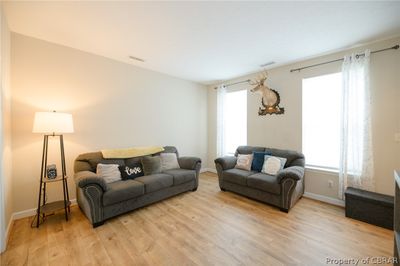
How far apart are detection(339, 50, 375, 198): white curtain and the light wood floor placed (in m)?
0.60

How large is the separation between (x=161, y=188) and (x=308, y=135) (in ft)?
9.98

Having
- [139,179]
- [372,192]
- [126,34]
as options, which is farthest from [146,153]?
[372,192]

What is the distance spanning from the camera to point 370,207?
236 cm

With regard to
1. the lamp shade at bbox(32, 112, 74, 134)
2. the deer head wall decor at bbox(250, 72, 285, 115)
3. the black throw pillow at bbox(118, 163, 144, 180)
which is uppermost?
the deer head wall decor at bbox(250, 72, 285, 115)

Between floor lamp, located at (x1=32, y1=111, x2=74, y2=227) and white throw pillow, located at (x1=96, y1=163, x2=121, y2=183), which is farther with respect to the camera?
white throw pillow, located at (x1=96, y1=163, x2=121, y2=183)

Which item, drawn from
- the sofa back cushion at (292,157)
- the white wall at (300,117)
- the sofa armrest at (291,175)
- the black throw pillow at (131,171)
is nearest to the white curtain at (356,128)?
the white wall at (300,117)

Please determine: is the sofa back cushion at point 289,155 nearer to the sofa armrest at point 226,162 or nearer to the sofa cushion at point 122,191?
the sofa armrest at point 226,162

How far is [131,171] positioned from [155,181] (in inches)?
20.3

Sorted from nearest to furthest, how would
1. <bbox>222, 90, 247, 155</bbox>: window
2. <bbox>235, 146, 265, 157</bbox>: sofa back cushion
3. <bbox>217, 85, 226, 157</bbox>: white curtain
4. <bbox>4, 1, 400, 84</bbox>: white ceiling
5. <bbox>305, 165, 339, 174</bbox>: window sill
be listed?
<bbox>4, 1, 400, 84</bbox>: white ceiling → <bbox>305, 165, 339, 174</bbox>: window sill → <bbox>235, 146, 265, 157</bbox>: sofa back cushion → <bbox>222, 90, 247, 155</bbox>: window → <bbox>217, 85, 226, 157</bbox>: white curtain

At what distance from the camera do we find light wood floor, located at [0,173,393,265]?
1.77 metres

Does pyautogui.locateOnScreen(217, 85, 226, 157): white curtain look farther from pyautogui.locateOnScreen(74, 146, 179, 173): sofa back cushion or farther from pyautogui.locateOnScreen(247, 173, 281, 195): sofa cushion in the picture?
pyautogui.locateOnScreen(74, 146, 179, 173): sofa back cushion

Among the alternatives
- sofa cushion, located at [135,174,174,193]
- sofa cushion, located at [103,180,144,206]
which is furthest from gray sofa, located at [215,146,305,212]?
sofa cushion, located at [103,180,144,206]

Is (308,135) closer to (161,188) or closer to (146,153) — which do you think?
(161,188)

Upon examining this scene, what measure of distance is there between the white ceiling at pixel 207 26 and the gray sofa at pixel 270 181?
6.45ft
